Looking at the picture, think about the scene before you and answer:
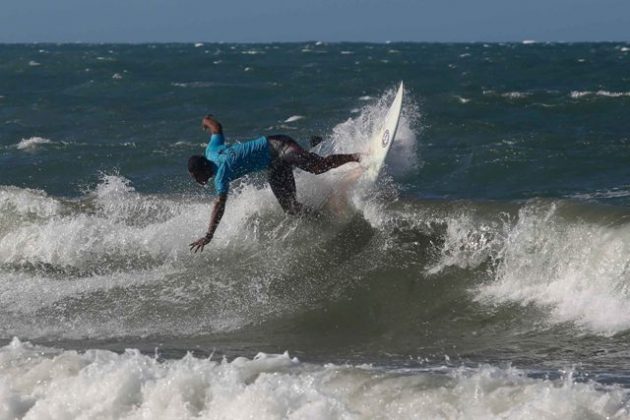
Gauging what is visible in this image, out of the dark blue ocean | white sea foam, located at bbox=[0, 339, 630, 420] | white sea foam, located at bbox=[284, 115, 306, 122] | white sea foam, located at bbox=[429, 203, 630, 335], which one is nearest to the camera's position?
white sea foam, located at bbox=[0, 339, 630, 420]

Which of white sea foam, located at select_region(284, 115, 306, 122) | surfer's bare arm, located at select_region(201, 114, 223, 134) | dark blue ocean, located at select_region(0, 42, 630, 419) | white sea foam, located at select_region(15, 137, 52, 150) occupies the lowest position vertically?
white sea foam, located at select_region(15, 137, 52, 150)

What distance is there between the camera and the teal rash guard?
9836mm

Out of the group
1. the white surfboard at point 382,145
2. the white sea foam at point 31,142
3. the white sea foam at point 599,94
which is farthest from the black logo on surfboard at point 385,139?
the white sea foam at point 599,94

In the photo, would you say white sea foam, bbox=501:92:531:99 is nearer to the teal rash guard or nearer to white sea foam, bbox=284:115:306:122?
white sea foam, bbox=284:115:306:122

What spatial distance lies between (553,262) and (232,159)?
301cm

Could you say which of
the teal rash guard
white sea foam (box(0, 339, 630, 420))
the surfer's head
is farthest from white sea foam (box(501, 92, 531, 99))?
white sea foam (box(0, 339, 630, 420))

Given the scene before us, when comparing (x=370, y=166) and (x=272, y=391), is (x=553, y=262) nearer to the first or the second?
(x=370, y=166)

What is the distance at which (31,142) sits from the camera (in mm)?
22719

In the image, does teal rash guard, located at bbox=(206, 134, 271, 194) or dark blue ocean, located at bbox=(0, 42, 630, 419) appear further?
teal rash guard, located at bbox=(206, 134, 271, 194)

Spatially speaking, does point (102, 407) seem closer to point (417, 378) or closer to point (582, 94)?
point (417, 378)

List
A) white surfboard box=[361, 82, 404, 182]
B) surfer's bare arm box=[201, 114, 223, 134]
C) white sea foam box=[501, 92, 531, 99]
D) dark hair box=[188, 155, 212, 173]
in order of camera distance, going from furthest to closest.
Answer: white sea foam box=[501, 92, 531, 99]
white surfboard box=[361, 82, 404, 182]
surfer's bare arm box=[201, 114, 223, 134]
dark hair box=[188, 155, 212, 173]

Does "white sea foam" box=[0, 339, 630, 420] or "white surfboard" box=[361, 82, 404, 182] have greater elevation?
"white surfboard" box=[361, 82, 404, 182]

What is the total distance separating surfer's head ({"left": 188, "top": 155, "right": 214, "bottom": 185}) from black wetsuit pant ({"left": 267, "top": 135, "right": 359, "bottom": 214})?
2.40 ft

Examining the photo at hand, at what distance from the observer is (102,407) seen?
22.6 ft
